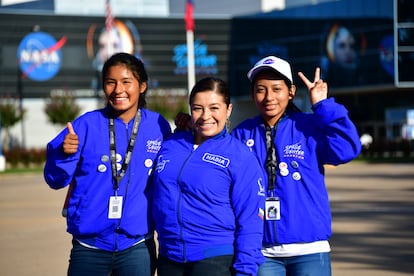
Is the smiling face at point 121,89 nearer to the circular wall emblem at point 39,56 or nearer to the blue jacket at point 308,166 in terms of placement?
the blue jacket at point 308,166

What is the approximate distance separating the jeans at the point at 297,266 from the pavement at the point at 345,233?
16.0 ft

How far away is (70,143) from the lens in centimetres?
445

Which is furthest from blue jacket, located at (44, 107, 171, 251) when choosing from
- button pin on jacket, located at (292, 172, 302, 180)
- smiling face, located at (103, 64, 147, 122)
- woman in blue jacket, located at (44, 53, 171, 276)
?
button pin on jacket, located at (292, 172, 302, 180)

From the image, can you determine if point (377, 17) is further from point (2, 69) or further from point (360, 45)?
point (2, 69)

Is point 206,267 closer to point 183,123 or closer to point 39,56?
point 183,123

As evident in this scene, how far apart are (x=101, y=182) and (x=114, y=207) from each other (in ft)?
0.52

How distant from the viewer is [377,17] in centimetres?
6769

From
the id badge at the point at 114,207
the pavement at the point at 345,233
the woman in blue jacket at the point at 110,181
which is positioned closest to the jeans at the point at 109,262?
the woman in blue jacket at the point at 110,181

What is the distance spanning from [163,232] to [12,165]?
4753 centimetres

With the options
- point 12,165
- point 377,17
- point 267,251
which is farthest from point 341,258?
point 377,17

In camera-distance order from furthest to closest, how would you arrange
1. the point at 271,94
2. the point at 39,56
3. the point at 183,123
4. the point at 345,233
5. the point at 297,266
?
the point at 39,56
the point at 345,233
the point at 183,123
the point at 271,94
the point at 297,266

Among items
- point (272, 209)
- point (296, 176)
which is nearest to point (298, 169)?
point (296, 176)

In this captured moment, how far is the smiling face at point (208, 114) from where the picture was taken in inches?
→ 167

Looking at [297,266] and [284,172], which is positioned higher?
[284,172]
